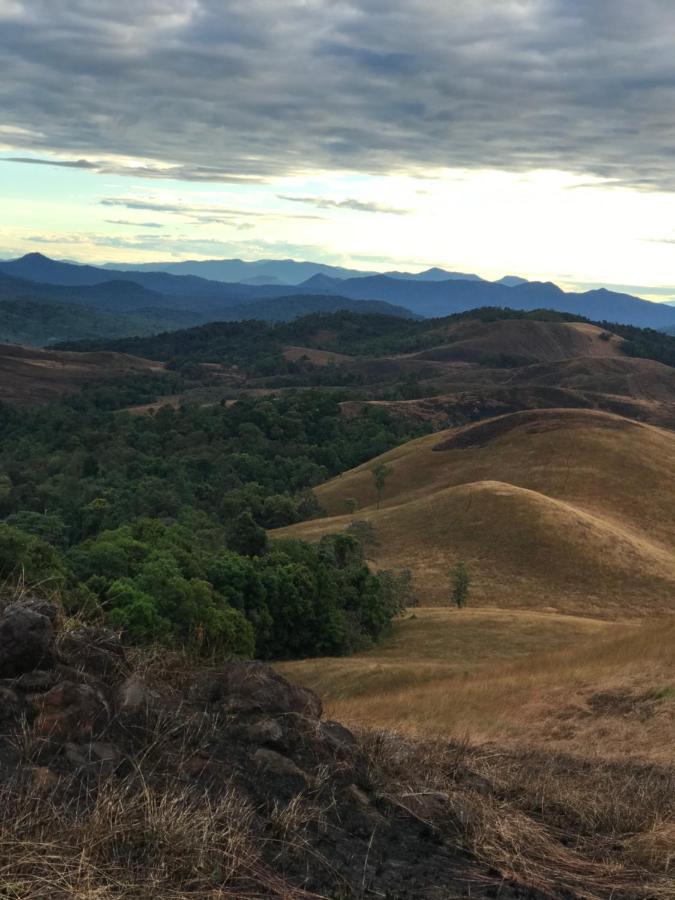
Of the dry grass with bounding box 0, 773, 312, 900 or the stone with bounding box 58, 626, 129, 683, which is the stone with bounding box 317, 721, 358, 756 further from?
the stone with bounding box 58, 626, 129, 683

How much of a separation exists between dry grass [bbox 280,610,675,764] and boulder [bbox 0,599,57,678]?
5.78 m

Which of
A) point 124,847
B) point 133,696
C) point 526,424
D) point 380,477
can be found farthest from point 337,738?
point 526,424

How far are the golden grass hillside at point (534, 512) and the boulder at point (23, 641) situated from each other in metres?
45.7

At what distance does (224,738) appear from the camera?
29.1ft

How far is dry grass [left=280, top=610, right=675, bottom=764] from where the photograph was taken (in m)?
15.5

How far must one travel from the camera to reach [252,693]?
990cm

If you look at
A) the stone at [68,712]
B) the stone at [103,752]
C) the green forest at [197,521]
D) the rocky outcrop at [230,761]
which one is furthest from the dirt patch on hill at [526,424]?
the stone at [103,752]

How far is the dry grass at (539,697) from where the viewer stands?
15.5 meters

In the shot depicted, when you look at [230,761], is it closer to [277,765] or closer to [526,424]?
[277,765]

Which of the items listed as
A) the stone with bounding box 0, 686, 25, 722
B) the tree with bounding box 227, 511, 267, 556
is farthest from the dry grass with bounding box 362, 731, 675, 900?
the tree with bounding box 227, 511, 267, 556

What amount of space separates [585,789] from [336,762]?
3724 millimetres

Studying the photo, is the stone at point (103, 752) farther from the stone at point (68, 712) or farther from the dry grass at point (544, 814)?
the dry grass at point (544, 814)

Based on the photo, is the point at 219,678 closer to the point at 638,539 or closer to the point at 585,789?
the point at 585,789

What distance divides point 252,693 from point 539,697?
36.4 feet
